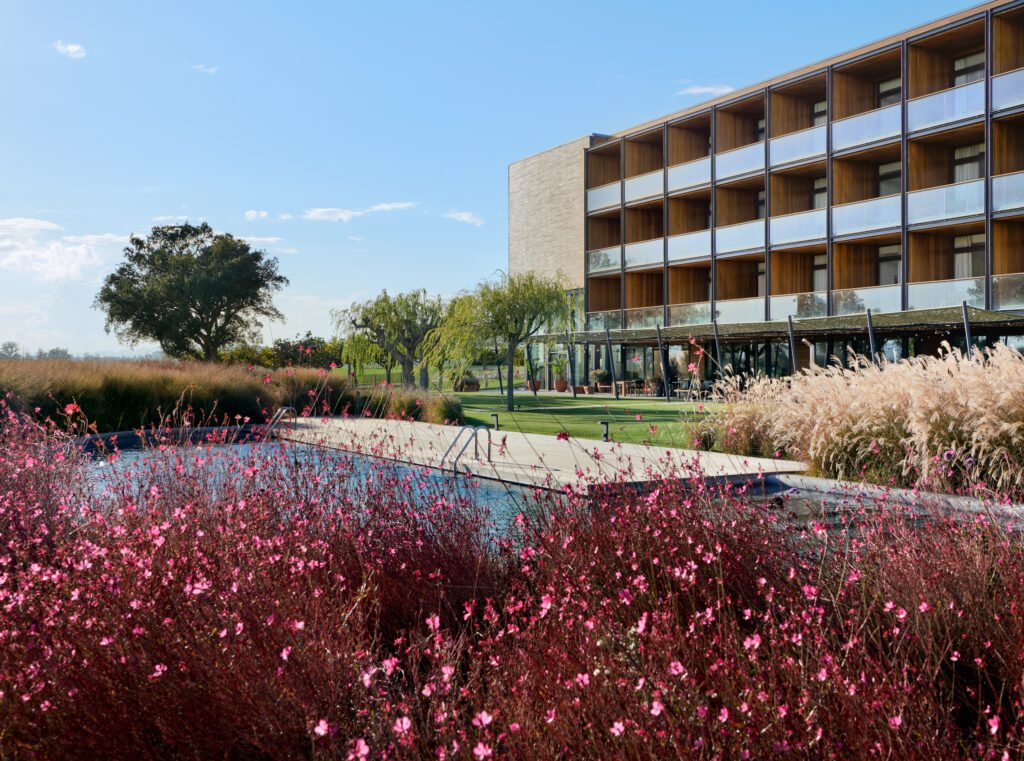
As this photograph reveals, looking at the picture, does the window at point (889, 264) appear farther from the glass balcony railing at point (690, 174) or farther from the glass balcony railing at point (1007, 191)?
the glass balcony railing at point (690, 174)

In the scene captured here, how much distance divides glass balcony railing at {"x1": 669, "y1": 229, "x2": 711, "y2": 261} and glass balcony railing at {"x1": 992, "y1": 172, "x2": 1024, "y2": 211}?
30.9 feet

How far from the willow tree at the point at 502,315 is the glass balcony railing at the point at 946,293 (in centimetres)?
1025

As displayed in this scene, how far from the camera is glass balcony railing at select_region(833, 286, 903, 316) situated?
74.9 feet

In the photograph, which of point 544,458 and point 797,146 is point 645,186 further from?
point 544,458

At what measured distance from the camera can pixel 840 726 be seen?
239 cm

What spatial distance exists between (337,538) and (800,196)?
87.7ft

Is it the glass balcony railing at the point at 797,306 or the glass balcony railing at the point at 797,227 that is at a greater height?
the glass balcony railing at the point at 797,227

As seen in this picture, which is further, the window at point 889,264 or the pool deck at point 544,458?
the window at point 889,264

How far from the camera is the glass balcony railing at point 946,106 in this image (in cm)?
2177

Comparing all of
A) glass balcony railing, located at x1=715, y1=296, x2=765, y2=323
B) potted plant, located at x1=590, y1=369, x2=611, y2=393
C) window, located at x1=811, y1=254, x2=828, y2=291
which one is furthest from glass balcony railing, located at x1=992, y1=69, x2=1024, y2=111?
potted plant, located at x1=590, y1=369, x2=611, y2=393

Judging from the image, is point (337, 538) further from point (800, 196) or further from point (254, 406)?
point (800, 196)

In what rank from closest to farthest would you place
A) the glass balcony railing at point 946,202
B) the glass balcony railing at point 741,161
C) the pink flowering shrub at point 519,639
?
1. the pink flowering shrub at point 519,639
2. the glass balcony railing at point 946,202
3. the glass balcony railing at point 741,161

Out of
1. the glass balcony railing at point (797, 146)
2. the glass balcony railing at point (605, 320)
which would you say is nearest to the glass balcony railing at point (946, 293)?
the glass balcony railing at point (797, 146)

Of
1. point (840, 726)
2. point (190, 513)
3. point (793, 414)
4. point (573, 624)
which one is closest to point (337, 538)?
point (190, 513)
